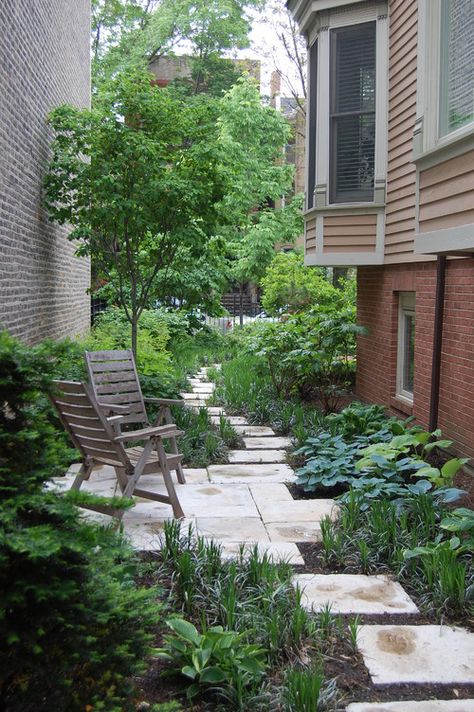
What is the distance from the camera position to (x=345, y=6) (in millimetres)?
8953

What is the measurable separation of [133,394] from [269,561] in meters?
3.03

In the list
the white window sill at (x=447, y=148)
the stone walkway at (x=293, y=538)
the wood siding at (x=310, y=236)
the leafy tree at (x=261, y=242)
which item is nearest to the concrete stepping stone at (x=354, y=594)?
the stone walkway at (x=293, y=538)

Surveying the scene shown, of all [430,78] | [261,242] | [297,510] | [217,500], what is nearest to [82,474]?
[217,500]

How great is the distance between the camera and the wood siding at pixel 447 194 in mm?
5250

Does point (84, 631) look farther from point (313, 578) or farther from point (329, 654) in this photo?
point (313, 578)

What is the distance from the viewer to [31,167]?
28.7ft

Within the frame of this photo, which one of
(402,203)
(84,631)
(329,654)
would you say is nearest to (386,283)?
(402,203)

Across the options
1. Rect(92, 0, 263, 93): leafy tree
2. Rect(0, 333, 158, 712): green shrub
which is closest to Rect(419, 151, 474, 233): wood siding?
Rect(0, 333, 158, 712): green shrub

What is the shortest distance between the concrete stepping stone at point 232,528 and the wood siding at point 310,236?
16.7 ft

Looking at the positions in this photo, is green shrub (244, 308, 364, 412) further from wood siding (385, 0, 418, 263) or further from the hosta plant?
the hosta plant

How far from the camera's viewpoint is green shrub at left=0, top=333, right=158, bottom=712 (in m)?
2.01

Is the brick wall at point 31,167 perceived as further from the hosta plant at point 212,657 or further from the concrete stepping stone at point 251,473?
the hosta plant at point 212,657

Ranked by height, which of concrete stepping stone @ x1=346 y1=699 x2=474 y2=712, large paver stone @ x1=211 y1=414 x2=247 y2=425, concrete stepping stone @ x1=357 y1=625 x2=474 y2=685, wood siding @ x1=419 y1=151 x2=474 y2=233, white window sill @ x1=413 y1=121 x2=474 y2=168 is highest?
white window sill @ x1=413 y1=121 x2=474 y2=168

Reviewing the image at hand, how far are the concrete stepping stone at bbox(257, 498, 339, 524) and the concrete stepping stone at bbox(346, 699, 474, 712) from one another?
2.34 m
